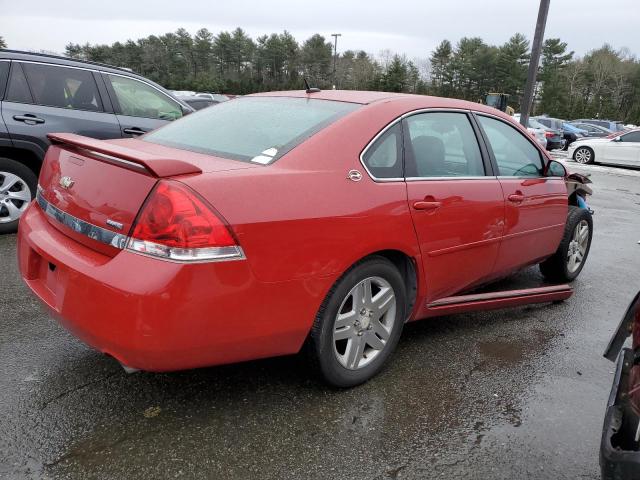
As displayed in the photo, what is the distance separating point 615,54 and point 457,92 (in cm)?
2273

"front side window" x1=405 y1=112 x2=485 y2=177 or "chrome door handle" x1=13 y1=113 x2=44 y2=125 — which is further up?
"front side window" x1=405 y1=112 x2=485 y2=177

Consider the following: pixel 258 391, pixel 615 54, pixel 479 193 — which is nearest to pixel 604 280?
pixel 479 193

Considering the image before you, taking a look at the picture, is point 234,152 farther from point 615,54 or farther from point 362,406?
point 615,54

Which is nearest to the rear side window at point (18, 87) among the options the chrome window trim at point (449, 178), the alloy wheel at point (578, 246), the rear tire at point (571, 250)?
the chrome window trim at point (449, 178)

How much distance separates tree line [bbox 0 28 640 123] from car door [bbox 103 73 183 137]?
52.7 meters

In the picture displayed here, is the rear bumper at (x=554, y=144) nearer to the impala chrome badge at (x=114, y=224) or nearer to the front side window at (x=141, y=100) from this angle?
the front side window at (x=141, y=100)

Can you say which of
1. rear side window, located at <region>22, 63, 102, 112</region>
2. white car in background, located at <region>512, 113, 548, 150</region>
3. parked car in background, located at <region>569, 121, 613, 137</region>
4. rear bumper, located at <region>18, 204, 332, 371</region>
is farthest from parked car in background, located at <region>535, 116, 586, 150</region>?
rear bumper, located at <region>18, 204, 332, 371</region>

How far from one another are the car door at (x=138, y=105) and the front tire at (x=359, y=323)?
3.98 metres

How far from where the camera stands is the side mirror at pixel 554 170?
414 centimetres

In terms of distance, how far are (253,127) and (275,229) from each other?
2.94 feet

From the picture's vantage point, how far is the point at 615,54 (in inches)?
2778

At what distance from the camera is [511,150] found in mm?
3922

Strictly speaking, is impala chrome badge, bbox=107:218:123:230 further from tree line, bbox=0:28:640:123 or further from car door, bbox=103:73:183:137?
tree line, bbox=0:28:640:123

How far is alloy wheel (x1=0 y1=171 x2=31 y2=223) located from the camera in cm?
514
